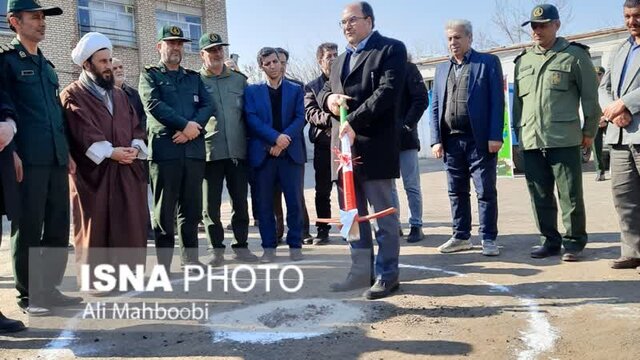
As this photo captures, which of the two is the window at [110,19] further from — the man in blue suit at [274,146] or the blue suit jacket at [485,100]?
the blue suit jacket at [485,100]

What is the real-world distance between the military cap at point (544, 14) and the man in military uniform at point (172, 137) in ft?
10.9

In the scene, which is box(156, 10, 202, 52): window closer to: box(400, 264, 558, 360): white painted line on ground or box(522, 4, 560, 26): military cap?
box(522, 4, 560, 26): military cap

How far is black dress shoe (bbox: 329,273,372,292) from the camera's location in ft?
15.9

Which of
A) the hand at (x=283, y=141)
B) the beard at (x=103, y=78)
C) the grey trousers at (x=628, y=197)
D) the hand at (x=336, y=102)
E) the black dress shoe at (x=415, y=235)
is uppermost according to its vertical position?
the beard at (x=103, y=78)

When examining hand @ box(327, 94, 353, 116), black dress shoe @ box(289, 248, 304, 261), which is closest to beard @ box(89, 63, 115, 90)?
hand @ box(327, 94, 353, 116)

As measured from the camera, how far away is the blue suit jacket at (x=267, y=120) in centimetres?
609

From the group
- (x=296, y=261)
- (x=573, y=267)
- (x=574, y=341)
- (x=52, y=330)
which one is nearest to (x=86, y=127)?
(x=52, y=330)

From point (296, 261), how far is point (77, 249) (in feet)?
7.07

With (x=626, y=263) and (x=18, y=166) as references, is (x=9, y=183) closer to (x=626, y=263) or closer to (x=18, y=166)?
(x=18, y=166)

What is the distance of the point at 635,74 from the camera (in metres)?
5.00

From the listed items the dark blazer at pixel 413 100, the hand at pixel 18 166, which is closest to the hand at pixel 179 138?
the hand at pixel 18 166

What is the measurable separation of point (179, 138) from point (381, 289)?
8.06 ft

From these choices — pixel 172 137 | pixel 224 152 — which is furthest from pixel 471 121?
pixel 172 137

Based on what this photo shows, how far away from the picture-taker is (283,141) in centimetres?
599
